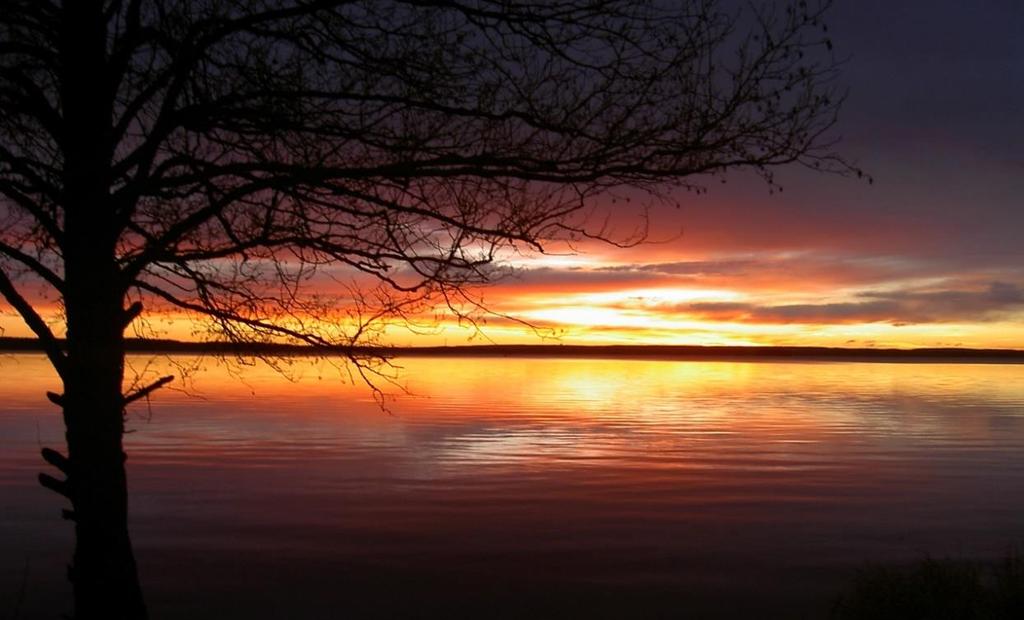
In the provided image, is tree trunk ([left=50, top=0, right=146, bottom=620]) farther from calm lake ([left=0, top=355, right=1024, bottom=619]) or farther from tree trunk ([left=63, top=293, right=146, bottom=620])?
calm lake ([left=0, top=355, right=1024, bottom=619])

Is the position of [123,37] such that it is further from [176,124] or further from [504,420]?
[504,420]

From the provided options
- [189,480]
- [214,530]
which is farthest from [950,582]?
[189,480]

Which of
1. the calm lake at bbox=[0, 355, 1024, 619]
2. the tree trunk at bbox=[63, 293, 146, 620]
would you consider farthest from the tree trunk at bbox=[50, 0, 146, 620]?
the calm lake at bbox=[0, 355, 1024, 619]

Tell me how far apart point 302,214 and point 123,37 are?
1.67m

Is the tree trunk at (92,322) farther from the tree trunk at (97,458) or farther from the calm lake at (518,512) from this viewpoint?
the calm lake at (518,512)

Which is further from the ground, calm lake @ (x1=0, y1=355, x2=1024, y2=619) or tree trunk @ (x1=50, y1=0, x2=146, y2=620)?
tree trunk @ (x1=50, y1=0, x2=146, y2=620)

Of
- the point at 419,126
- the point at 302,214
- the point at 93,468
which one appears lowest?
the point at 93,468

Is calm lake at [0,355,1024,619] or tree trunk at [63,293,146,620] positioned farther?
calm lake at [0,355,1024,619]

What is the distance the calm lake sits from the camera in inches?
527

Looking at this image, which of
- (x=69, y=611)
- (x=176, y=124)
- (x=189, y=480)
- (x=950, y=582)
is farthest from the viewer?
(x=189, y=480)

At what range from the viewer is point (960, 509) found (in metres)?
19.8

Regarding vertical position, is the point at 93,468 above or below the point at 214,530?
above

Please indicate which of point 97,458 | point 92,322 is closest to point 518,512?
point 97,458

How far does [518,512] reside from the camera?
19.2 meters
